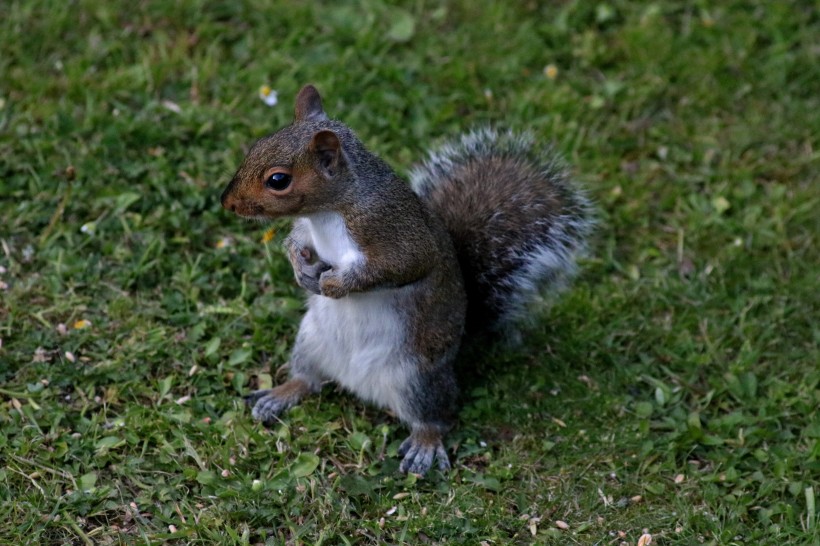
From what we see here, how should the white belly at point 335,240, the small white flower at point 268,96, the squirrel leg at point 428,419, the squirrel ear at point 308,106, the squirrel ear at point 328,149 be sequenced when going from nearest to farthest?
1. the squirrel ear at point 328,149
2. the white belly at point 335,240
3. the squirrel ear at point 308,106
4. the squirrel leg at point 428,419
5. the small white flower at point 268,96

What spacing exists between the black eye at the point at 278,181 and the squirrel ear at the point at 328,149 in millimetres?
94

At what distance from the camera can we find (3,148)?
12.0 ft

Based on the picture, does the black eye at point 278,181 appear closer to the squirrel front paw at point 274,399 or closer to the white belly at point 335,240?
the white belly at point 335,240

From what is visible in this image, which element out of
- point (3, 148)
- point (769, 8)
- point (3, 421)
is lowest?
point (3, 421)

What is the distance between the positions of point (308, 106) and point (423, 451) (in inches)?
39.5

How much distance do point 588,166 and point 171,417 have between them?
6.05 ft

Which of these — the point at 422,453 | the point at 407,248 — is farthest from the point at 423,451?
the point at 407,248

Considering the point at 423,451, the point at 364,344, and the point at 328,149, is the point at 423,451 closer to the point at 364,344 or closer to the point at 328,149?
the point at 364,344

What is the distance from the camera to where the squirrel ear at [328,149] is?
8.52ft

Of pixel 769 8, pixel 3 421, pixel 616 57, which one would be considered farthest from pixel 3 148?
pixel 769 8

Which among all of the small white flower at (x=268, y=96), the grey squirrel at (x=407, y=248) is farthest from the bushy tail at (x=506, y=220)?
the small white flower at (x=268, y=96)

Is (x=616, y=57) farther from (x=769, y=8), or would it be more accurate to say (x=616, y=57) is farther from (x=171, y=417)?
(x=171, y=417)

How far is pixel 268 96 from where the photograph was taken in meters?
4.03

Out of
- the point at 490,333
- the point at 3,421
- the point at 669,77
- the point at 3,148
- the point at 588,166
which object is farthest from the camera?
the point at 669,77
